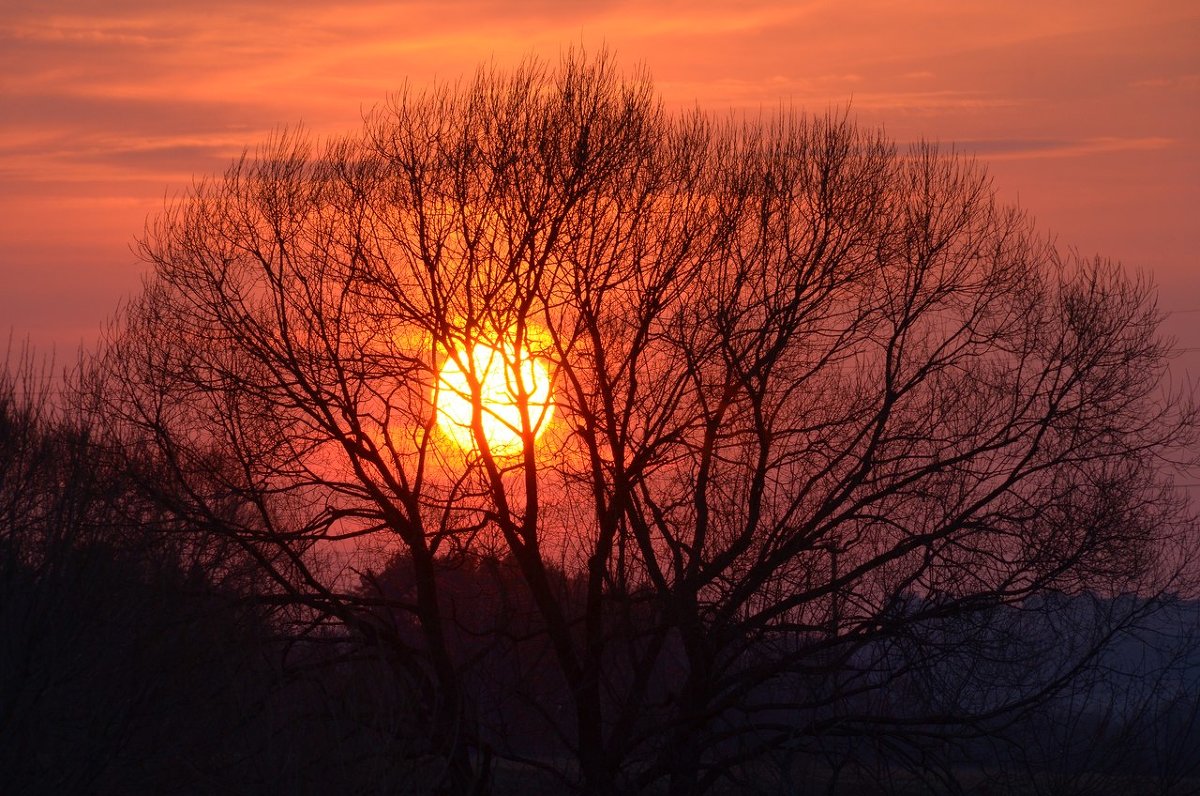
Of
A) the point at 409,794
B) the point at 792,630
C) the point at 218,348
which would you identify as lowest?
the point at 409,794

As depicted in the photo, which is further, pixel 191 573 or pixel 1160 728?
pixel 1160 728

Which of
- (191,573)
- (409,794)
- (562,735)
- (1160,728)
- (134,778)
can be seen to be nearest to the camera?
(134,778)

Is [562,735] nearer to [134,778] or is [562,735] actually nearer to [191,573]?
[191,573]

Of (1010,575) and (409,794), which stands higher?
(1010,575)

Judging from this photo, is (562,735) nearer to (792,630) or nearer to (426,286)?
(792,630)

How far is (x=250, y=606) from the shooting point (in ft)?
53.4

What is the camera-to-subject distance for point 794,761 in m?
17.8

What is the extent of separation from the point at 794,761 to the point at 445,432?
6.56 m

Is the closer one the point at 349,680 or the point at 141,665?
the point at 141,665

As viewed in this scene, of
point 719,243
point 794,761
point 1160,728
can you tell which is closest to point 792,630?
point 794,761

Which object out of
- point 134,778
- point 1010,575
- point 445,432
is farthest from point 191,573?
point 1010,575

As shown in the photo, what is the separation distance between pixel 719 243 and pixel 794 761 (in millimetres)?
7183

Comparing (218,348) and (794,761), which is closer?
(218,348)

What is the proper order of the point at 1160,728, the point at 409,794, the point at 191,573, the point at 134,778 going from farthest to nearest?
1. the point at 1160,728
2. the point at 191,573
3. the point at 409,794
4. the point at 134,778
